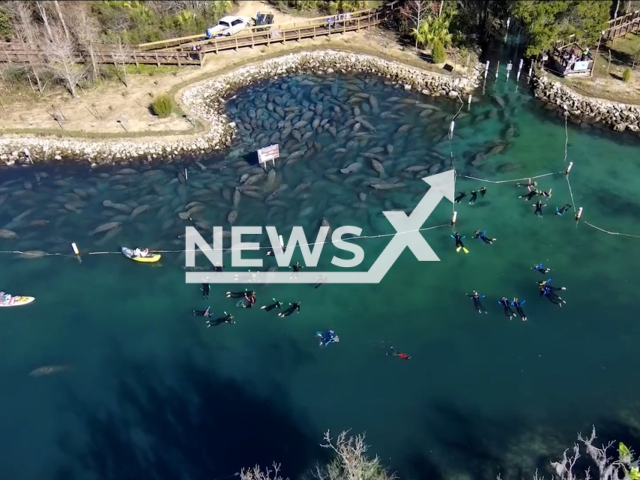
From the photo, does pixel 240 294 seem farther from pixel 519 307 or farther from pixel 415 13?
pixel 415 13

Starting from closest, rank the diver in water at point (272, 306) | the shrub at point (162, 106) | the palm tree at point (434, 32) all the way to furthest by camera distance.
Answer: the diver in water at point (272, 306)
the shrub at point (162, 106)
the palm tree at point (434, 32)

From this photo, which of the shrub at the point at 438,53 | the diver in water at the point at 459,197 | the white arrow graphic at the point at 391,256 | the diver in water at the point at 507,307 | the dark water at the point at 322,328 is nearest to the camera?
the dark water at the point at 322,328

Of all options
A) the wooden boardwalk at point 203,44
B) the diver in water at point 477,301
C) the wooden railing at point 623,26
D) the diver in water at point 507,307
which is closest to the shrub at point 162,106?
→ the wooden boardwalk at point 203,44

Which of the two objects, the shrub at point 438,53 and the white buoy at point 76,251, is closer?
the white buoy at point 76,251

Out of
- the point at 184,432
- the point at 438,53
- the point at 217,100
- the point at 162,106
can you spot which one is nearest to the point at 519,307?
the point at 184,432

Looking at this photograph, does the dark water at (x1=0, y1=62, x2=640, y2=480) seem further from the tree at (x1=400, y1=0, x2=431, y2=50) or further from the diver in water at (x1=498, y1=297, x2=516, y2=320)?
the tree at (x1=400, y1=0, x2=431, y2=50)

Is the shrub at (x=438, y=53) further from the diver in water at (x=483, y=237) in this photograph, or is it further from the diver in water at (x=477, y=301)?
the diver in water at (x=477, y=301)

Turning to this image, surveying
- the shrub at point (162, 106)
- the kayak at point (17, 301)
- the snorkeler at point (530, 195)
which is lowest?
the kayak at point (17, 301)

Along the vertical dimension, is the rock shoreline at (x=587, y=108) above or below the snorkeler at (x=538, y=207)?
Result: above
